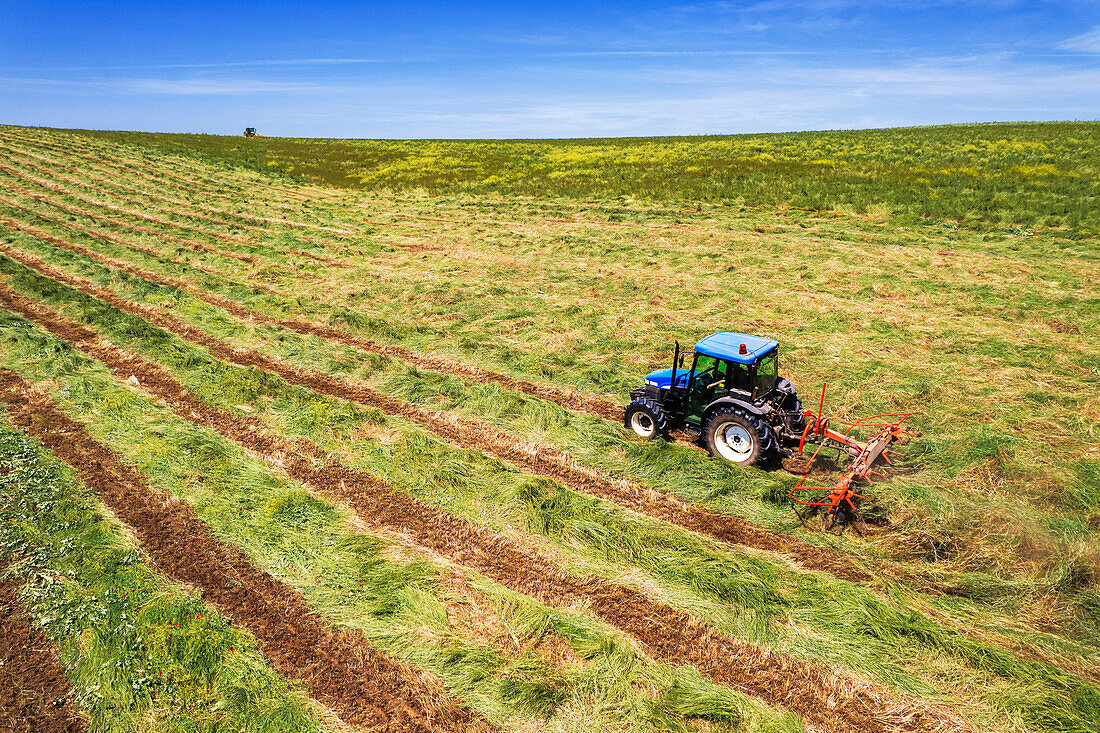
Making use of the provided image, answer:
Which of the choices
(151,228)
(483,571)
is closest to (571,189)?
(151,228)

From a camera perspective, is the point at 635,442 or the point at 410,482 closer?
the point at 410,482

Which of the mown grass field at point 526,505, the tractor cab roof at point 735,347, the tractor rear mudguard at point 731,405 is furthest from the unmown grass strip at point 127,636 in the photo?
the tractor cab roof at point 735,347

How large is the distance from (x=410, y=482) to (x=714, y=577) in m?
4.41

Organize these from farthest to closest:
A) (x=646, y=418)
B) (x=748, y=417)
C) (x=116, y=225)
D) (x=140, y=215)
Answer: (x=140, y=215) → (x=116, y=225) → (x=646, y=418) → (x=748, y=417)

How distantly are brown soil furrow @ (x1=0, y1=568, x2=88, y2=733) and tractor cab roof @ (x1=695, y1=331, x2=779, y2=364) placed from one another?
8.33 metres

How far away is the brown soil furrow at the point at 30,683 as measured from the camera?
16.0 ft

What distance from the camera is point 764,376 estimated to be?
349 inches

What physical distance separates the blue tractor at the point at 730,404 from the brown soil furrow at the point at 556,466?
4.47ft

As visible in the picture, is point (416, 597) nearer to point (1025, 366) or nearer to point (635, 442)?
point (635, 442)

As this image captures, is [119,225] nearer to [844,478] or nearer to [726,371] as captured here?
[726,371]

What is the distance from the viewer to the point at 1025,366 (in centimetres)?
1210

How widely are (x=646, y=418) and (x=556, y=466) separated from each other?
1.85 m

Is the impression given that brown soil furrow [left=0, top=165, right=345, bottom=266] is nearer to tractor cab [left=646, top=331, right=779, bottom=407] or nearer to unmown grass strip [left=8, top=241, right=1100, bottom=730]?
tractor cab [left=646, top=331, right=779, bottom=407]

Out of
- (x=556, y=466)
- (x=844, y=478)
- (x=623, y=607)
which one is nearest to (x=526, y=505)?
(x=556, y=466)
